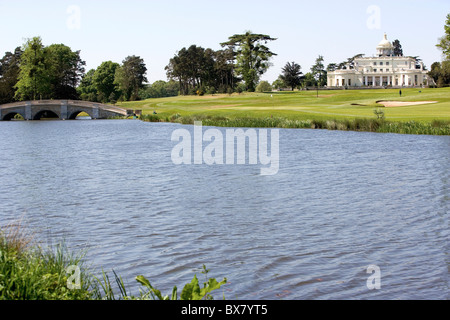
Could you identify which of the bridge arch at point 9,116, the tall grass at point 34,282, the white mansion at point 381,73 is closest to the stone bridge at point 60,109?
the bridge arch at point 9,116

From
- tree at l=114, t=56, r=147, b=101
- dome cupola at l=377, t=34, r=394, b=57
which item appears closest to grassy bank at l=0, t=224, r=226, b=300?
tree at l=114, t=56, r=147, b=101

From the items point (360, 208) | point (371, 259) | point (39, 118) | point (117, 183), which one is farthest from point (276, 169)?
point (39, 118)

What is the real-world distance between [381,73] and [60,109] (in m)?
108

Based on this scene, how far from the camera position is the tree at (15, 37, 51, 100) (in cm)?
11831

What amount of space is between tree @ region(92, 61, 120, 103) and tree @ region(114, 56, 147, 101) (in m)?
2.57

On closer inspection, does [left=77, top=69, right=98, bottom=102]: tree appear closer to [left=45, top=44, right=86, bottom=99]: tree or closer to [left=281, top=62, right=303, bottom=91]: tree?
[left=45, top=44, right=86, bottom=99]: tree

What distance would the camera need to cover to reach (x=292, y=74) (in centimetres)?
15725

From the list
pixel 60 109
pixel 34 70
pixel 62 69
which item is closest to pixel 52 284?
pixel 60 109

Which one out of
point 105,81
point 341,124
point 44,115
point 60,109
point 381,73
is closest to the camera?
point 341,124

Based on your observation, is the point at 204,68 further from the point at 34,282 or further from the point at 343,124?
the point at 34,282

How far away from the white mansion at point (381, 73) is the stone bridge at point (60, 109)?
83.1 metres

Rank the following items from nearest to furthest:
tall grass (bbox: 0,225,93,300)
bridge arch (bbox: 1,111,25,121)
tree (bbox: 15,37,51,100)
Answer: tall grass (bbox: 0,225,93,300) < bridge arch (bbox: 1,111,25,121) < tree (bbox: 15,37,51,100)

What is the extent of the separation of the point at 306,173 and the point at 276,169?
209 centimetres

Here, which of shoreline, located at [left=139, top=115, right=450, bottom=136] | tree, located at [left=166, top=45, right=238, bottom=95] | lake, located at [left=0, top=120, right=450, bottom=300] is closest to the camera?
lake, located at [left=0, top=120, right=450, bottom=300]
